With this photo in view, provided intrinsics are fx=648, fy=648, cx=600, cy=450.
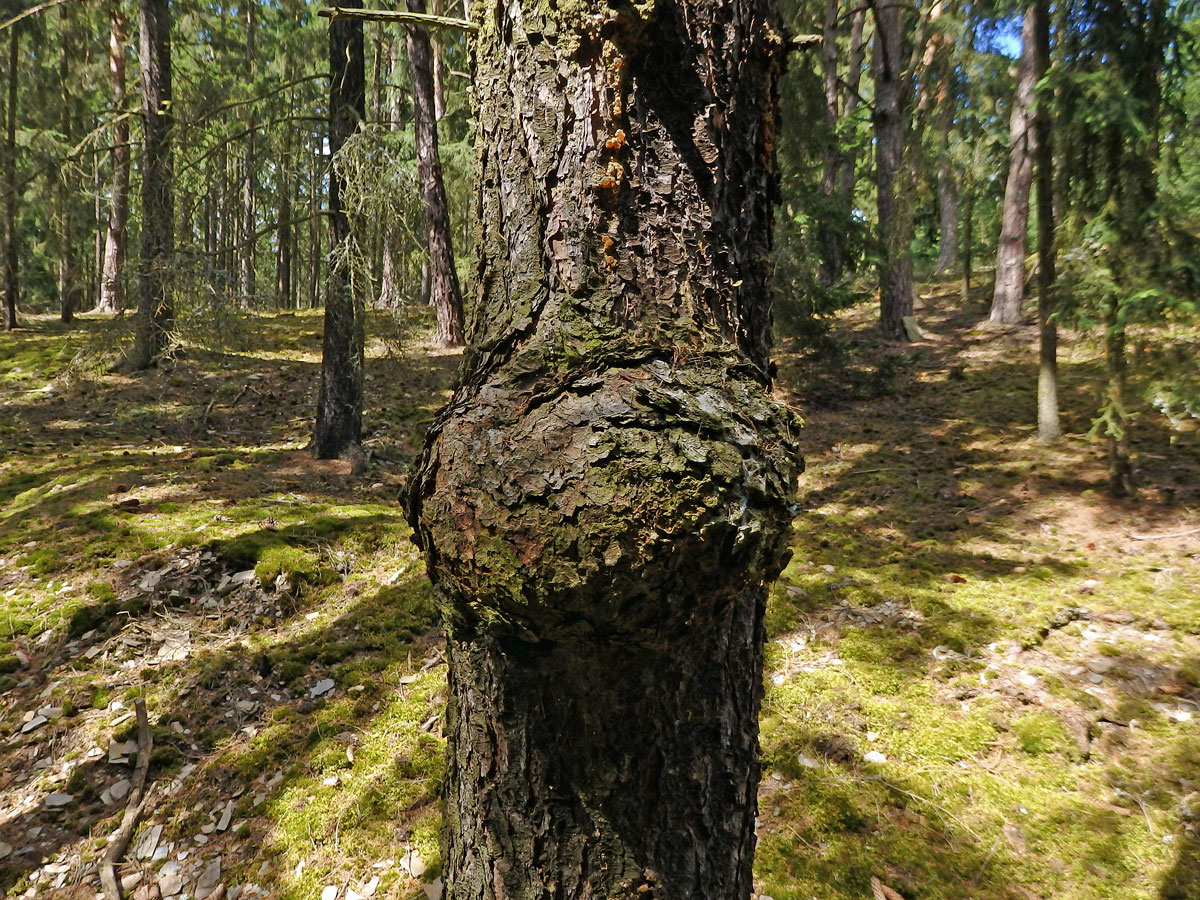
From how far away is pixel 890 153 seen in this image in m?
11.2

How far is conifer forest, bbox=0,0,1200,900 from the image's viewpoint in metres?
1.26

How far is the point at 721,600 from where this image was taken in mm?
1184

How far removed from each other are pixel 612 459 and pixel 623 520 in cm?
11

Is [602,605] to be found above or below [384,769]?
above

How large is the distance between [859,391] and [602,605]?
998 centimetres

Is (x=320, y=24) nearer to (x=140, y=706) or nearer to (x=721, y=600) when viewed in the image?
(x=140, y=706)

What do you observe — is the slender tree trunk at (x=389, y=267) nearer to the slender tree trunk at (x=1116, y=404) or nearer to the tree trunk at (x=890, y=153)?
the tree trunk at (x=890, y=153)

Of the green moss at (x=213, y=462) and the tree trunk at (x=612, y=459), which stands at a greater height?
the tree trunk at (x=612, y=459)

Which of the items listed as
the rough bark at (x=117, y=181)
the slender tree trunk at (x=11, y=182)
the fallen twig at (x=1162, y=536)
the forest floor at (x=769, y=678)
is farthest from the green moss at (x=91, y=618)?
the rough bark at (x=117, y=181)

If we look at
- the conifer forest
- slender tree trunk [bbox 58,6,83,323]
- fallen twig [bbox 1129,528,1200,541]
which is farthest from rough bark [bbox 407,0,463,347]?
fallen twig [bbox 1129,528,1200,541]

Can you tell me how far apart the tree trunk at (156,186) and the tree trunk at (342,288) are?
5.18 feet

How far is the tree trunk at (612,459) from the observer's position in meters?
1.12

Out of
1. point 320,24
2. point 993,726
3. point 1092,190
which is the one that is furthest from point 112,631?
point 320,24

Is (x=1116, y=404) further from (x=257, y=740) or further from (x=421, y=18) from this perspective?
(x=257, y=740)
